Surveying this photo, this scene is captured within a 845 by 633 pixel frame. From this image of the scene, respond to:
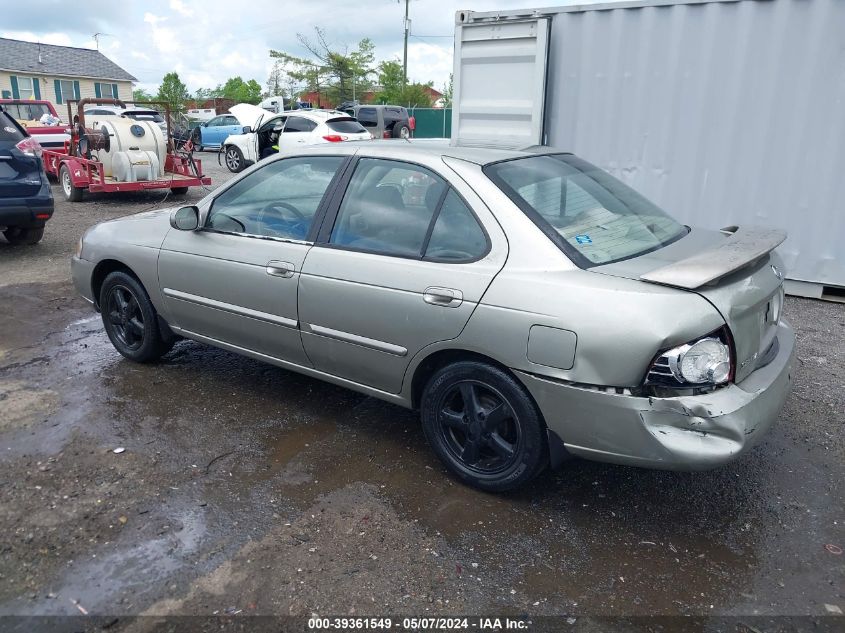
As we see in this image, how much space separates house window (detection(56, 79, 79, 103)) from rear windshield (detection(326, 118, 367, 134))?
3229 centimetres

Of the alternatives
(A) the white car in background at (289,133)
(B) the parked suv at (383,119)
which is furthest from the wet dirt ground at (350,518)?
(B) the parked suv at (383,119)

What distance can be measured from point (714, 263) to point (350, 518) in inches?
76.6

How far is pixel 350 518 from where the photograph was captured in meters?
3.14

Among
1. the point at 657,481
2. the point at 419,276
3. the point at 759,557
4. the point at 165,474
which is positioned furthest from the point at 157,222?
the point at 759,557

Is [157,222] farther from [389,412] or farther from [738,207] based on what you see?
[738,207]

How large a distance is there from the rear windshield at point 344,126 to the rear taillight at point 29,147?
10153 mm

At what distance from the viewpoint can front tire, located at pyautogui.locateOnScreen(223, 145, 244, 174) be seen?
19500 millimetres

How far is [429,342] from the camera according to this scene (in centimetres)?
323

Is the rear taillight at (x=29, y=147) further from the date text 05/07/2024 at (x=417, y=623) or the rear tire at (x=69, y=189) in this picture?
the date text 05/07/2024 at (x=417, y=623)

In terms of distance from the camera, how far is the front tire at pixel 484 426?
3043mm

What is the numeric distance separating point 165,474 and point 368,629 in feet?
5.03

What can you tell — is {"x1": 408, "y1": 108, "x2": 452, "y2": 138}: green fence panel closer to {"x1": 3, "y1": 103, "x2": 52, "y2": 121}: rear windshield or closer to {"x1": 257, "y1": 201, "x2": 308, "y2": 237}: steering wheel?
{"x1": 3, "y1": 103, "x2": 52, "y2": 121}: rear windshield

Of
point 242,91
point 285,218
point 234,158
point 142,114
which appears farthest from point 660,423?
point 242,91

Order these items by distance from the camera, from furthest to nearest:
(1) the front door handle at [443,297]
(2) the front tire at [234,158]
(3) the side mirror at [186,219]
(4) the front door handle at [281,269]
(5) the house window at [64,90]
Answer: (5) the house window at [64,90] → (2) the front tire at [234,158] → (3) the side mirror at [186,219] → (4) the front door handle at [281,269] → (1) the front door handle at [443,297]
